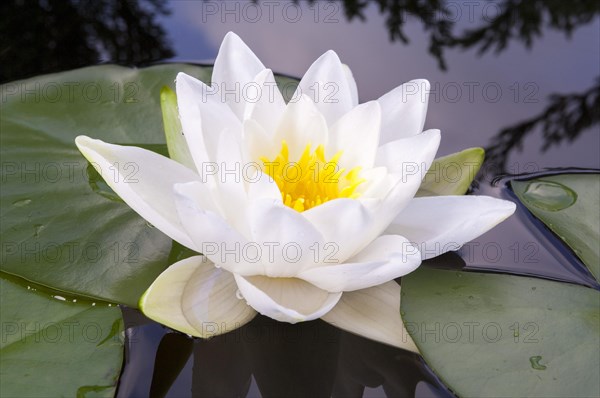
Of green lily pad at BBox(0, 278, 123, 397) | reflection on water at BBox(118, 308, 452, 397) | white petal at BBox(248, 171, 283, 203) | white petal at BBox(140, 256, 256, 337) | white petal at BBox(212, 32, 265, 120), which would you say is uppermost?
white petal at BBox(212, 32, 265, 120)

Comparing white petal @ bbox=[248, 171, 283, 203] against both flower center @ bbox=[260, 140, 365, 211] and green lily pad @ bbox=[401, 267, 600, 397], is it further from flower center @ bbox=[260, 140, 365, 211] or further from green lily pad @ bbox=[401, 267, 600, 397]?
green lily pad @ bbox=[401, 267, 600, 397]

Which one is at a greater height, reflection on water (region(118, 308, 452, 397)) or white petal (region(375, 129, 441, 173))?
white petal (region(375, 129, 441, 173))

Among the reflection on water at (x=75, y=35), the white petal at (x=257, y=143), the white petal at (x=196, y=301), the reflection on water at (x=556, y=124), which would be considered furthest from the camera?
the reflection on water at (x=75, y=35)

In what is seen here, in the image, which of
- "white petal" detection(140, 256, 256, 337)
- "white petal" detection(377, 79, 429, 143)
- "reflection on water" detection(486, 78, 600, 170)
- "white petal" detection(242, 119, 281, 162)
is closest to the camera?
"white petal" detection(140, 256, 256, 337)

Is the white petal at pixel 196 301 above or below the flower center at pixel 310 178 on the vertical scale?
below

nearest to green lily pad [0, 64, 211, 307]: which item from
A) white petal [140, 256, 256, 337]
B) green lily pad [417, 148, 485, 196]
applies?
white petal [140, 256, 256, 337]

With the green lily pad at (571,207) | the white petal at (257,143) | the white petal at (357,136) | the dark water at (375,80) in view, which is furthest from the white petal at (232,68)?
the green lily pad at (571,207)

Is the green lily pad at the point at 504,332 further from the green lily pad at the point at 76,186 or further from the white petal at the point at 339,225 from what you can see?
the green lily pad at the point at 76,186

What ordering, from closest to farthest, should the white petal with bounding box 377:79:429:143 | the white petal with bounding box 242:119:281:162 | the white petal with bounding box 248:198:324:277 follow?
1. the white petal with bounding box 248:198:324:277
2. the white petal with bounding box 242:119:281:162
3. the white petal with bounding box 377:79:429:143
